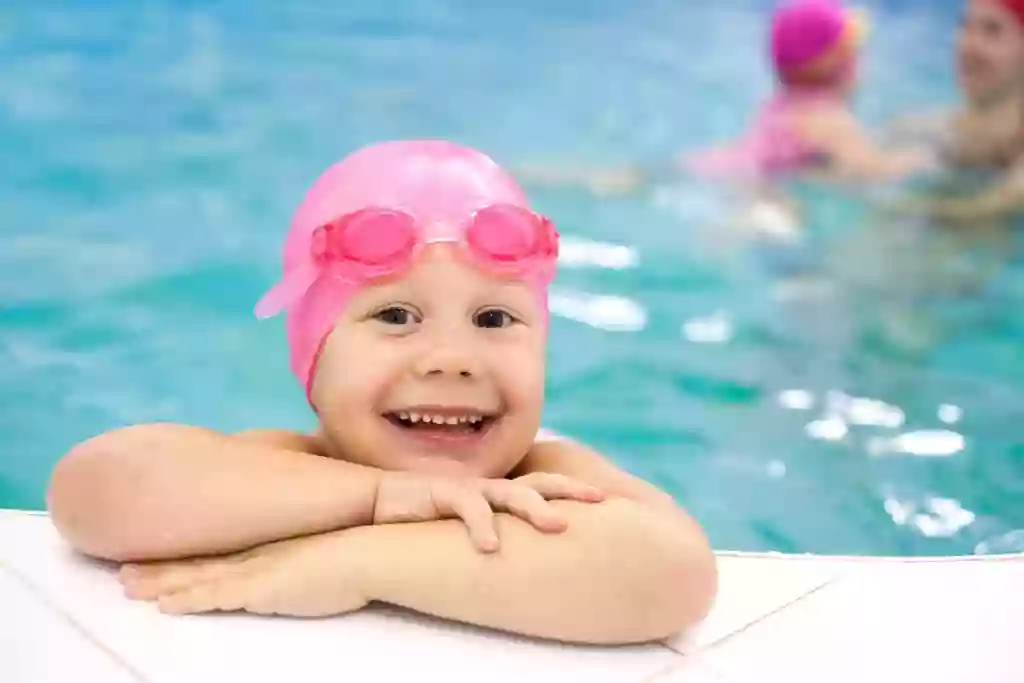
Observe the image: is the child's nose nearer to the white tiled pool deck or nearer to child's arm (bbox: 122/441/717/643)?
child's arm (bbox: 122/441/717/643)

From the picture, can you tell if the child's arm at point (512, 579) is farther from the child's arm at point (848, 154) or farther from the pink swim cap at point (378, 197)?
the child's arm at point (848, 154)

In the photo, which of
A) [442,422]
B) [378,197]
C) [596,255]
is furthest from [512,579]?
[596,255]

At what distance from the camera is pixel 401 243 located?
1.48 m

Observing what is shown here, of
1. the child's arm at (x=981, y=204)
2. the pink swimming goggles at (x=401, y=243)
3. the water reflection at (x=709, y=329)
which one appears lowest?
the pink swimming goggles at (x=401, y=243)

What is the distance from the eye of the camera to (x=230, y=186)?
4.50m

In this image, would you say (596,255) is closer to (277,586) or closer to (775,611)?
(775,611)

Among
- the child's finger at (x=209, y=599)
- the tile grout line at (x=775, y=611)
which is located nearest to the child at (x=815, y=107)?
the tile grout line at (x=775, y=611)

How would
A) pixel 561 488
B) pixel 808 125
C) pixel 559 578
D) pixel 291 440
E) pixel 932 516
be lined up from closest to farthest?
pixel 559 578 → pixel 561 488 → pixel 291 440 → pixel 932 516 → pixel 808 125

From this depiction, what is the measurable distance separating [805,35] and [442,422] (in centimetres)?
364

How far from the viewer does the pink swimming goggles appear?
148 centimetres

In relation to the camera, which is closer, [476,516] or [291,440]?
[476,516]

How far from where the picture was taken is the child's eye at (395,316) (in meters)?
1.52

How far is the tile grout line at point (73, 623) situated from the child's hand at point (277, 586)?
3.2 inches

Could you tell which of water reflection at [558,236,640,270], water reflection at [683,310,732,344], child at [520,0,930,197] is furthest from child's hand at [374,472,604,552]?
child at [520,0,930,197]
